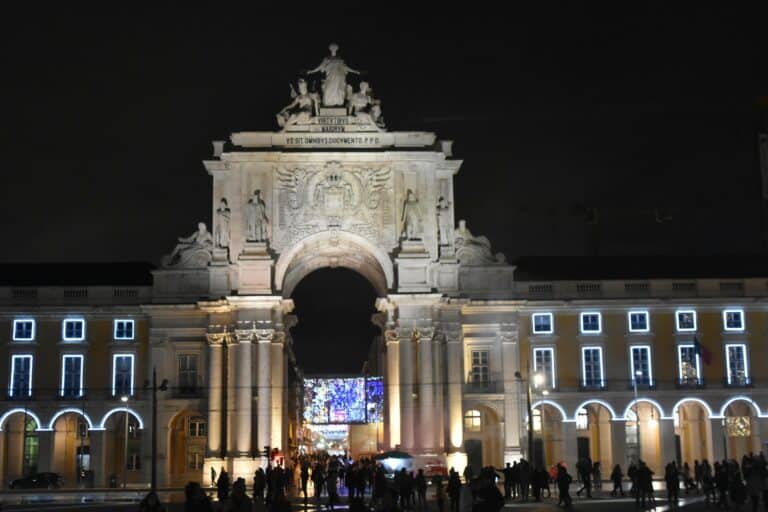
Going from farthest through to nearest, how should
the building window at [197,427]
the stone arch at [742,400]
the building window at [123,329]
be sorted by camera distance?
→ the building window at [197,427], the building window at [123,329], the stone arch at [742,400]

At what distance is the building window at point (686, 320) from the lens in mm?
74062

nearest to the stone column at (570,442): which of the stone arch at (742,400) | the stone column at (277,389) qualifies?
the stone arch at (742,400)

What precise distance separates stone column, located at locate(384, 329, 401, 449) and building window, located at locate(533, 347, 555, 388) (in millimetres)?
9292

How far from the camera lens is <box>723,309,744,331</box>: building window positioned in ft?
243

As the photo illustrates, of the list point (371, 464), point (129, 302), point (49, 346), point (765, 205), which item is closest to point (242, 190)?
point (129, 302)

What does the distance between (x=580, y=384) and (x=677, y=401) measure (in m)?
6.10

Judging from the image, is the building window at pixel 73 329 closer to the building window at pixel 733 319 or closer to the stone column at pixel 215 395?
the stone column at pixel 215 395

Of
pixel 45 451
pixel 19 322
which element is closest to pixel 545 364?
pixel 45 451

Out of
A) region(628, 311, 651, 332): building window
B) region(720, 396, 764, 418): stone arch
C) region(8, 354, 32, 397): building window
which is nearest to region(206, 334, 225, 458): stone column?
region(8, 354, 32, 397): building window

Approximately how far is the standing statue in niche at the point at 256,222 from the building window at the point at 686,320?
2669 centimetres

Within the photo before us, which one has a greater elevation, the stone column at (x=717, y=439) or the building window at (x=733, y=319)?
the building window at (x=733, y=319)

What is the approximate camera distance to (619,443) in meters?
71.8

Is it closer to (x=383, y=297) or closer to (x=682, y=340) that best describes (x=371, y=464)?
(x=383, y=297)

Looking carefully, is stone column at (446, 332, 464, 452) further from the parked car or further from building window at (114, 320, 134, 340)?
the parked car
